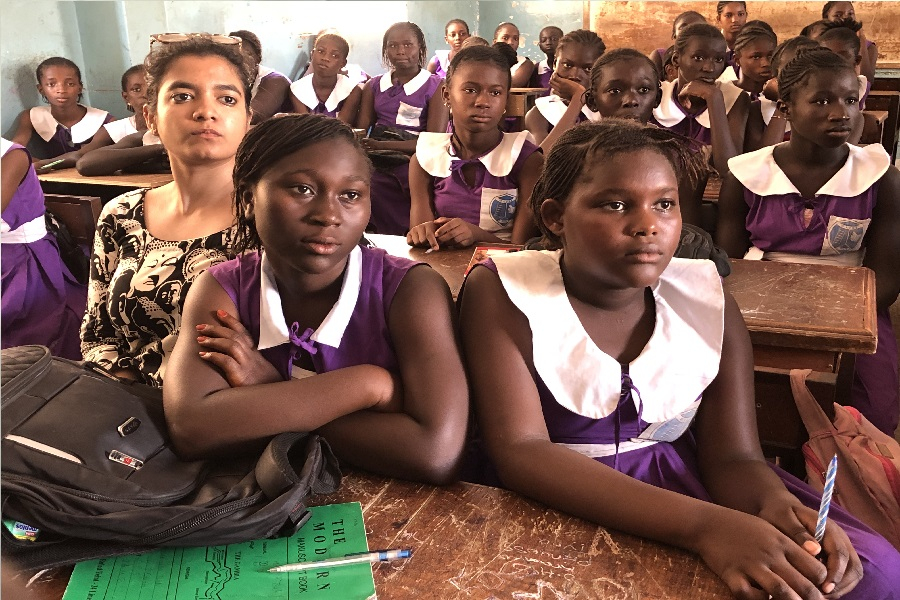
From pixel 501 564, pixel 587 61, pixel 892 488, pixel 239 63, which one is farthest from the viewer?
pixel 587 61

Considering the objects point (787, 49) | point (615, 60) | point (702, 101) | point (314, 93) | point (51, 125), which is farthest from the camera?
point (314, 93)

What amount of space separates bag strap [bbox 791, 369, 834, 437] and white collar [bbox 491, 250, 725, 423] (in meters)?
0.42

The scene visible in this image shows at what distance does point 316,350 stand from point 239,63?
32.7 inches

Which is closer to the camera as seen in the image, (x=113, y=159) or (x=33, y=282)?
(x=33, y=282)

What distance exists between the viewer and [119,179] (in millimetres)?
3275

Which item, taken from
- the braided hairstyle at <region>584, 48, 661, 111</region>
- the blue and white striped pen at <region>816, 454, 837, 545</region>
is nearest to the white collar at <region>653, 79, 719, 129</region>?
the braided hairstyle at <region>584, 48, 661, 111</region>

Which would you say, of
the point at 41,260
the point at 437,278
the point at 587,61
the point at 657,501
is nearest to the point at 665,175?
the point at 437,278

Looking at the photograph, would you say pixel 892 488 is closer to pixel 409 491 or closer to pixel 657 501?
pixel 657 501

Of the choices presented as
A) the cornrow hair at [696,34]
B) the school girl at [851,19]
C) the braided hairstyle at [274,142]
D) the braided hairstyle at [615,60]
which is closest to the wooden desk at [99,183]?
the braided hairstyle at [615,60]

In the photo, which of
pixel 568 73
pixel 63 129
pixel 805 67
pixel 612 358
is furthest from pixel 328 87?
pixel 612 358

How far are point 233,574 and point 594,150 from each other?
0.82 meters

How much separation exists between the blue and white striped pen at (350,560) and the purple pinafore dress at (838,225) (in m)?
1.89

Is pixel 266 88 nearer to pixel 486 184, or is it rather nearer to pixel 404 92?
pixel 404 92

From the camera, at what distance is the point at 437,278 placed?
1243mm
